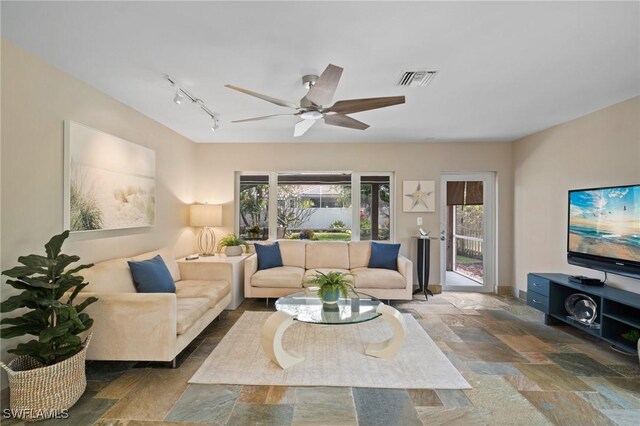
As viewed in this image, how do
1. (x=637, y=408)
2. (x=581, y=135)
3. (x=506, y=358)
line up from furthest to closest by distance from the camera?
(x=581, y=135), (x=506, y=358), (x=637, y=408)

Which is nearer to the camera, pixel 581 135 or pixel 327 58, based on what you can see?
pixel 327 58

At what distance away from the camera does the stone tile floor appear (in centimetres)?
201

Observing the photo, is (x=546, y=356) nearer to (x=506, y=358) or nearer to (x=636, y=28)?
(x=506, y=358)

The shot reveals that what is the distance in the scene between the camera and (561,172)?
4082 mm

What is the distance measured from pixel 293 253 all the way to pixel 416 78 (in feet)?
10.3

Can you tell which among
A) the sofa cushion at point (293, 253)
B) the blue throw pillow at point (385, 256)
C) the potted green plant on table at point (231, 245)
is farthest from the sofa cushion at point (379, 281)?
the potted green plant on table at point (231, 245)

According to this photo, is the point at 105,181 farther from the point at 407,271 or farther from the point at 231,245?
the point at 407,271

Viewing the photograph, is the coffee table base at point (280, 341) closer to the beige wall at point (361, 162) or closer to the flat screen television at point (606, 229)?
the flat screen television at point (606, 229)

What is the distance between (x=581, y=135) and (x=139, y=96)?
5.12 m

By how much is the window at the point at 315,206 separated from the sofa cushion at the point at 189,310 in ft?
7.63

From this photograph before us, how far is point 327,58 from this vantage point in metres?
2.37

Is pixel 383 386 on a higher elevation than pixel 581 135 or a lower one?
lower

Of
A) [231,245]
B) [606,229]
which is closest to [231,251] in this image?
[231,245]

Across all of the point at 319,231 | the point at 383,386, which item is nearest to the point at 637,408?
the point at 383,386
